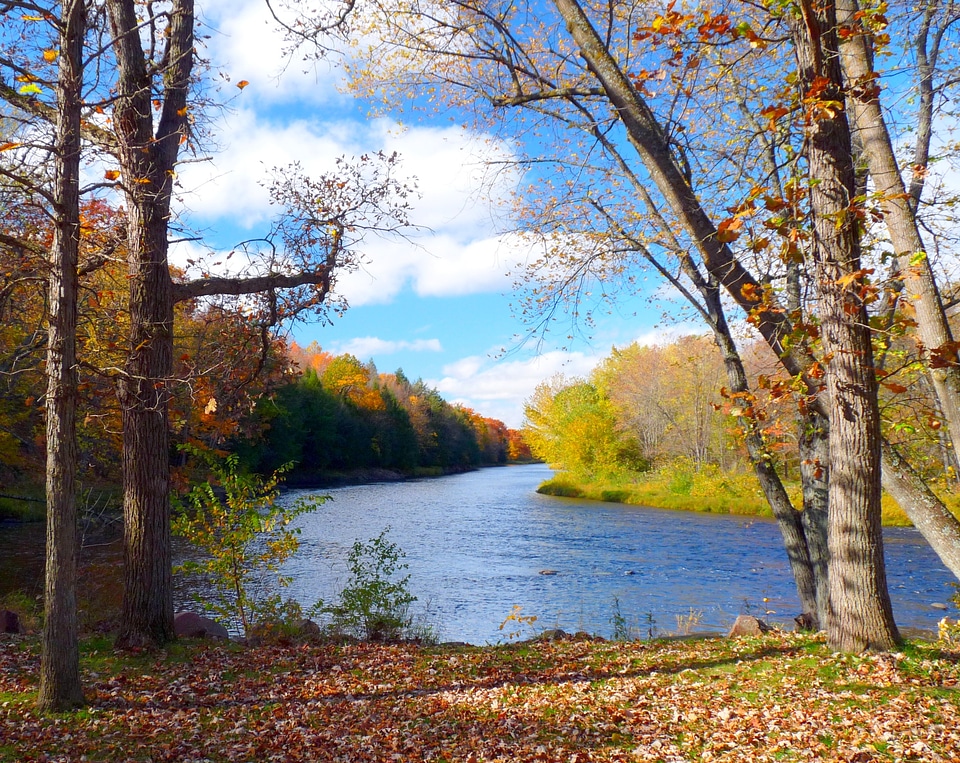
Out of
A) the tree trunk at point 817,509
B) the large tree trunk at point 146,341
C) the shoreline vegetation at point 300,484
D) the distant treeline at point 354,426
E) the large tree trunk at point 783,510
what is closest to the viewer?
the large tree trunk at point 146,341

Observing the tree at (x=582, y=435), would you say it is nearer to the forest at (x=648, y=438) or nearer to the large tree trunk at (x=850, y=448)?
the forest at (x=648, y=438)

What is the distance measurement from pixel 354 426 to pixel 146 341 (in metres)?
50.1

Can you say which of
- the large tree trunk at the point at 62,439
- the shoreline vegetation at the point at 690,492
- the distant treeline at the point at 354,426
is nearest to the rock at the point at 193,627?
the large tree trunk at the point at 62,439

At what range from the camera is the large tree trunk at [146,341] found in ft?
23.0

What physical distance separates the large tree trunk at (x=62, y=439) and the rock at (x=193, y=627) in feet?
8.07

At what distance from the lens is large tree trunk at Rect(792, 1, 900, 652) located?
205 inches

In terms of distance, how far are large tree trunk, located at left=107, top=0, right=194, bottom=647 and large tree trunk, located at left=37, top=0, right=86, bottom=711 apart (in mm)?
1372

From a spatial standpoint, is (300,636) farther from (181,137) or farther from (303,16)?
(303,16)

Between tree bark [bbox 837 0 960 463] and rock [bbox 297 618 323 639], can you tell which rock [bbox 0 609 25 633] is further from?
tree bark [bbox 837 0 960 463]

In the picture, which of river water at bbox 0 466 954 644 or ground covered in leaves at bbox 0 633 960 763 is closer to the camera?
ground covered in leaves at bbox 0 633 960 763

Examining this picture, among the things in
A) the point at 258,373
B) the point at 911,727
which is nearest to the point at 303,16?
the point at 258,373

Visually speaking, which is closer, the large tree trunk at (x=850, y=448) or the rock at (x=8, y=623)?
the large tree trunk at (x=850, y=448)

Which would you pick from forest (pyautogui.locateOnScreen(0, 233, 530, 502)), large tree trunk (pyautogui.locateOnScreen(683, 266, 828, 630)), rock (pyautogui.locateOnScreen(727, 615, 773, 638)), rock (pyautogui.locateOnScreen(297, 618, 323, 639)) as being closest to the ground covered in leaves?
large tree trunk (pyautogui.locateOnScreen(683, 266, 828, 630))

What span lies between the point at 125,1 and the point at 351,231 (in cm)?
338
